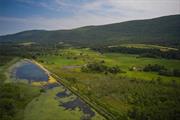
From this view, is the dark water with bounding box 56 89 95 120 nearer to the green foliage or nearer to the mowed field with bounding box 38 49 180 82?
the green foliage

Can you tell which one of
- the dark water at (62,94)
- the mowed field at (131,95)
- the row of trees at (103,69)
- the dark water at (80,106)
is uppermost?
the row of trees at (103,69)

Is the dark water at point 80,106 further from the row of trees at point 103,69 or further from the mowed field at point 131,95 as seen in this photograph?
the row of trees at point 103,69

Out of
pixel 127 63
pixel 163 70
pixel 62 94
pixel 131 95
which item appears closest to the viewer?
pixel 131 95

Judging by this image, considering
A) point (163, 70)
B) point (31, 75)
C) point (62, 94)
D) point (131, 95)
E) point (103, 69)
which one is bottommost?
point (62, 94)

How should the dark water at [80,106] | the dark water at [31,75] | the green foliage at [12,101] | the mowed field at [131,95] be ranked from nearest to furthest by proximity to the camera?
1. the green foliage at [12,101]
2. the mowed field at [131,95]
3. the dark water at [80,106]
4. the dark water at [31,75]

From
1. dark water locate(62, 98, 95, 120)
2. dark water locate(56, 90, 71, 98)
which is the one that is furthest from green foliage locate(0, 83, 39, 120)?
dark water locate(62, 98, 95, 120)

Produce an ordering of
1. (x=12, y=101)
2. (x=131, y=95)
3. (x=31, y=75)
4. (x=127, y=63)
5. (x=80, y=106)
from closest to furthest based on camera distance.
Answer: (x=12, y=101)
(x=80, y=106)
(x=131, y=95)
(x=31, y=75)
(x=127, y=63)

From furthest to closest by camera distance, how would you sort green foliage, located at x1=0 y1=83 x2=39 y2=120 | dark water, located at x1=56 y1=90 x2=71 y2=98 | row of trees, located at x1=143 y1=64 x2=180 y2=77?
row of trees, located at x1=143 y1=64 x2=180 y2=77, dark water, located at x1=56 y1=90 x2=71 y2=98, green foliage, located at x1=0 y1=83 x2=39 y2=120

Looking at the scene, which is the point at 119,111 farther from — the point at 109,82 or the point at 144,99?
the point at 109,82

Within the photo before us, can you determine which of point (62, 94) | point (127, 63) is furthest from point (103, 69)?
point (62, 94)

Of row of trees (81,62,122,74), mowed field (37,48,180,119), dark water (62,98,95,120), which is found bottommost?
dark water (62,98,95,120)

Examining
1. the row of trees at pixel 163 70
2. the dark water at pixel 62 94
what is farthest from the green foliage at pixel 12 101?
the row of trees at pixel 163 70

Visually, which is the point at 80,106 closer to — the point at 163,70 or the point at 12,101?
the point at 12,101
